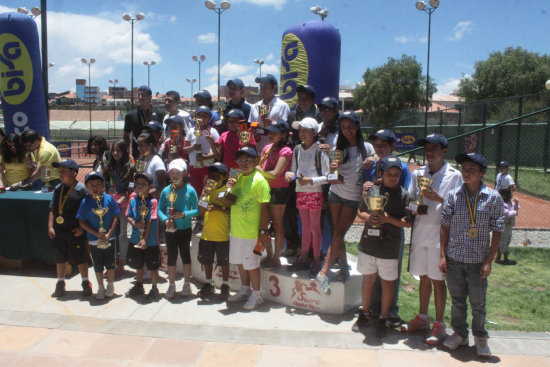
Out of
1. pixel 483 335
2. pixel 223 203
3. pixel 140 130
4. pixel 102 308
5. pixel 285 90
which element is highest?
pixel 285 90

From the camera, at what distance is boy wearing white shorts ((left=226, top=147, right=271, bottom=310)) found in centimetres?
471

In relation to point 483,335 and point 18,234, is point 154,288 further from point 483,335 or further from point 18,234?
point 483,335

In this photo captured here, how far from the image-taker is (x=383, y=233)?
4.09 meters

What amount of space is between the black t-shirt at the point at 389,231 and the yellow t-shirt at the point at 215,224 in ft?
5.47

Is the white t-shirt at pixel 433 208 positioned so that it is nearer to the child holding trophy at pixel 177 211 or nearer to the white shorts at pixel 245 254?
the white shorts at pixel 245 254

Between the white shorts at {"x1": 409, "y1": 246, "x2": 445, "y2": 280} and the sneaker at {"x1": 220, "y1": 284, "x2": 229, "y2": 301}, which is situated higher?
the white shorts at {"x1": 409, "y1": 246, "x2": 445, "y2": 280}

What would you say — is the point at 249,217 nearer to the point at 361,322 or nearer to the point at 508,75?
the point at 361,322

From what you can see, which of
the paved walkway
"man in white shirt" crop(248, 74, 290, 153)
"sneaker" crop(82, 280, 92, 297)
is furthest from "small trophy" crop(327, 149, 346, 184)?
"sneaker" crop(82, 280, 92, 297)

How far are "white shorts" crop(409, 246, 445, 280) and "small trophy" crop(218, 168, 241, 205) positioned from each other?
196 centimetres

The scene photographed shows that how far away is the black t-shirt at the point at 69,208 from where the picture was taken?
16.9 ft

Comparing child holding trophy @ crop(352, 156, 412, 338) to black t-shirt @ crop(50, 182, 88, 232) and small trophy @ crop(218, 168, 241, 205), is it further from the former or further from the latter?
black t-shirt @ crop(50, 182, 88, 232)

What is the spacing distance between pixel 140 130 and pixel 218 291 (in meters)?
2.99

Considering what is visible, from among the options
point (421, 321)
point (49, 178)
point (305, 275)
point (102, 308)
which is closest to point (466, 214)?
point (421, 321)

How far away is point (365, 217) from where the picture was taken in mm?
3990
